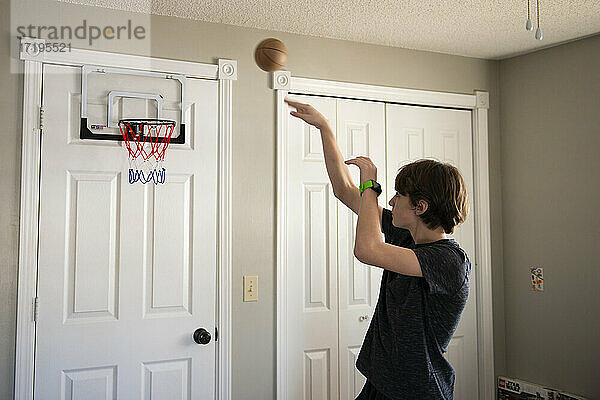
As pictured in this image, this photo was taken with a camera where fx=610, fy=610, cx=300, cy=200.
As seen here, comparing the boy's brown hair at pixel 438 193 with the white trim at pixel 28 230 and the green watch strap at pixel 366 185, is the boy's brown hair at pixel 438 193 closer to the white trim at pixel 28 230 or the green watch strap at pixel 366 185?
the green watch strap at pixel 366 185

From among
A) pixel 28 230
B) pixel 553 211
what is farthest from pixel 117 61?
pixel 553 211

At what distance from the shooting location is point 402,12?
9.91 feet

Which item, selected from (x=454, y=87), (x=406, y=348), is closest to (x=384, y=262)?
(x=406, y=348)

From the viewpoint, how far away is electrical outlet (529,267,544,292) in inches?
145

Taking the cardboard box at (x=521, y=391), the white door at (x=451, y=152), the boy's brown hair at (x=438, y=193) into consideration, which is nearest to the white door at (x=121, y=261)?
the white door at (x=451, y=152)

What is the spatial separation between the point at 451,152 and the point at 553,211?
27.4 inches

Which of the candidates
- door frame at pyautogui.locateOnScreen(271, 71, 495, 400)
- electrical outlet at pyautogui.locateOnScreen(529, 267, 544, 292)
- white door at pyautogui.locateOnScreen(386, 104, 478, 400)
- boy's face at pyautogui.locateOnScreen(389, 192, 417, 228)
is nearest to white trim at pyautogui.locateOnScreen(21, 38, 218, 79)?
door frame at pyautogui.locateOnScreen(271, 71, 495, 400)

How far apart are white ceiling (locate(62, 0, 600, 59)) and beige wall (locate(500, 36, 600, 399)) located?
0.27 meters

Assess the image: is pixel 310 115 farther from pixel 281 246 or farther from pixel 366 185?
pixel 281 246

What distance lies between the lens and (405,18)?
10.2 feet

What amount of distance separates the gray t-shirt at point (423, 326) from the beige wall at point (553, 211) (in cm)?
184

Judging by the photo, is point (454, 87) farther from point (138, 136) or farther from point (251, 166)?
point (138, 136)

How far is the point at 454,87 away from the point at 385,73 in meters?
0.52

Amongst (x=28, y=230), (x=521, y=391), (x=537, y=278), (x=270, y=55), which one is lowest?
(x=521, y=391)
